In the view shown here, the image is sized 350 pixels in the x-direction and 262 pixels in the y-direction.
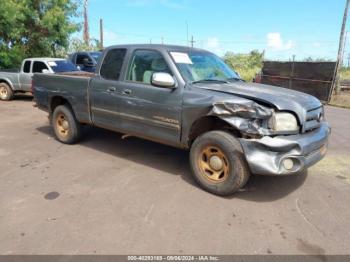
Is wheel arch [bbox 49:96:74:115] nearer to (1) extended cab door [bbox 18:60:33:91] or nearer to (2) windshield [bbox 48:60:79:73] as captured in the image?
(2) windshield [bbox 48:60:79:73]

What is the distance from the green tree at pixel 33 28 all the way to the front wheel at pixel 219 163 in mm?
14091

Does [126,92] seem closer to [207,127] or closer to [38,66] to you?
[207,127]

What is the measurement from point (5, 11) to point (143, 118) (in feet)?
42.7

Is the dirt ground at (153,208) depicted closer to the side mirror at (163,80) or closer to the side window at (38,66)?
the side mirror at (163,80)

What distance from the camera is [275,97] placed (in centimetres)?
408

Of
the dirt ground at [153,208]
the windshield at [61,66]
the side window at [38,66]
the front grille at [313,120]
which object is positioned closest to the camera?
the dirt ground at [153,208]

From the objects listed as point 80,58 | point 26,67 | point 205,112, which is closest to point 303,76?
point 80,58

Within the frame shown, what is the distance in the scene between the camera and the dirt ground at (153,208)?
314cm

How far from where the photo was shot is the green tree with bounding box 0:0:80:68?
50.7ft

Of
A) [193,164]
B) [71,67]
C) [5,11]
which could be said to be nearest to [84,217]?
[193,164]

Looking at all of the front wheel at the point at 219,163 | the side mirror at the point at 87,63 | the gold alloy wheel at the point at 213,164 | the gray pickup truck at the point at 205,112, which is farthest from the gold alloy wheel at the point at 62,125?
the side mirror at the point at 87,63

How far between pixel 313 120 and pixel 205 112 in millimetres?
1433

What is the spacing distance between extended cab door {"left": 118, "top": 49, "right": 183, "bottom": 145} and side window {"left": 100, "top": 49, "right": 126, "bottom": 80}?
24cm

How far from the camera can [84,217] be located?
362 centimetres
